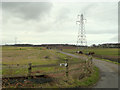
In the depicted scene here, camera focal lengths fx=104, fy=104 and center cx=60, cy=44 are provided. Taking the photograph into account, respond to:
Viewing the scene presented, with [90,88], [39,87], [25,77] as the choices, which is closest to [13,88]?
[39,87]

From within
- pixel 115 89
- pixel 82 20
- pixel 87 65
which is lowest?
pixel 115 89

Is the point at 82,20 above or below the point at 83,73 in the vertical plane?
above

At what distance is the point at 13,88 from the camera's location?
19.0 feet

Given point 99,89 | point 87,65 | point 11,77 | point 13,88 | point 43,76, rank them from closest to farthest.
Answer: point 13,88 → point 99,89 → point 11,77 → point 43,76 → point 87,65

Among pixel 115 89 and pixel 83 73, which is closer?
pixel 115 89

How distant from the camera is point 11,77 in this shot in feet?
25.6

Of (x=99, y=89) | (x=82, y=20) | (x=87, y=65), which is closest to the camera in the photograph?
(x=99, y=89)

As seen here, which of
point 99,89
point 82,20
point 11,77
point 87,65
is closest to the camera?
point 99,89

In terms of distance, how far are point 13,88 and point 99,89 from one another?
4.93m

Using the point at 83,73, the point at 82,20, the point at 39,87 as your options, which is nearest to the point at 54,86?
the point at 39,87

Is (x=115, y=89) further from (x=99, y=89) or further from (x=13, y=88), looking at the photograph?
(x=13, y=88)

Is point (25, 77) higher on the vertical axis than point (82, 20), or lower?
lower

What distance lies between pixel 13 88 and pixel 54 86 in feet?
7.53

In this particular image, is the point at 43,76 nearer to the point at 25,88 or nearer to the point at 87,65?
the point at 25,88
